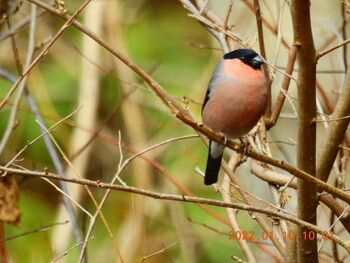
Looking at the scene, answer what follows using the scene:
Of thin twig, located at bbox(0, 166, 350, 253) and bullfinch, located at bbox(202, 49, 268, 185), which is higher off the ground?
bullfinch, located at bbox(202, 49, 268, 185)

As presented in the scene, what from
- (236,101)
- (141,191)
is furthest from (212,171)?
(141,191)

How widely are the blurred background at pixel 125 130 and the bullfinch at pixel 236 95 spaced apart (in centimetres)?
166

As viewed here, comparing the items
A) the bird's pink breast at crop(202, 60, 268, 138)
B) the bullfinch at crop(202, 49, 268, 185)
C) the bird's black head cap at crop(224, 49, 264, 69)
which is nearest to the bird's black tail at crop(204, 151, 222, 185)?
the bullfinch at crop(202, 49, 268, 185)

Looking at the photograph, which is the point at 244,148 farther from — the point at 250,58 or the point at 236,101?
the point at 250,58

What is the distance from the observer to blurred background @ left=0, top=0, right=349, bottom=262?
4.75m

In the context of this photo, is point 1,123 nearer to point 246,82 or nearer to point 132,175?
point 132,175

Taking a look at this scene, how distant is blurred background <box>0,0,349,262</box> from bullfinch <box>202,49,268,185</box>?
1665 millimetres

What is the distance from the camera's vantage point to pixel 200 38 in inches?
235

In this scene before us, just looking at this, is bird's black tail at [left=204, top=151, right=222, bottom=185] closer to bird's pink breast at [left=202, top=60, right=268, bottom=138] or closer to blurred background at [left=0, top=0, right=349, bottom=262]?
bird's pink breast at [left=202, top=60, right=268, bottom=138]

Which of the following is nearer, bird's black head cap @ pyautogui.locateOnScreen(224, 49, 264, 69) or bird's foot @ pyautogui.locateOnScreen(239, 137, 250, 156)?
bird's foot @ pyautogui.locateOnScreen(239, 137, 250, 156)

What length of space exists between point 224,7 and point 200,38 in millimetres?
1172

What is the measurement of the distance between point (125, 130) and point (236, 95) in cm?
249

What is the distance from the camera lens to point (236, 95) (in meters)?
2.73

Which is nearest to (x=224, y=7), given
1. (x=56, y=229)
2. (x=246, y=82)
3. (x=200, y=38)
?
(x=200, y=38)
